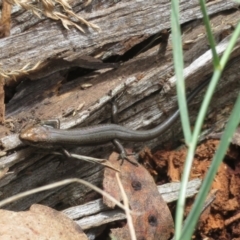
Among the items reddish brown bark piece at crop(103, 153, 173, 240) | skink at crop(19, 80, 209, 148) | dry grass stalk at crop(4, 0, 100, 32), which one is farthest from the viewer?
skink at crop(19, 80, 209, 148)

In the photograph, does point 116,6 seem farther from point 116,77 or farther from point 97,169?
point 97,169

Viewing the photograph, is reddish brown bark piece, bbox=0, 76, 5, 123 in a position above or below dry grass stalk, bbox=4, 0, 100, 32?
below

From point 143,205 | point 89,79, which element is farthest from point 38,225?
point 89,79

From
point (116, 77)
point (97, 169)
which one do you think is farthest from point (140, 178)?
point (116, 77)

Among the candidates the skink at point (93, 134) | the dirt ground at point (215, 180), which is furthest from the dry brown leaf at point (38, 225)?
the dirt ground at point (215, 180)

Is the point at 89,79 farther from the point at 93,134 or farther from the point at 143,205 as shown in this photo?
the point at 143,205

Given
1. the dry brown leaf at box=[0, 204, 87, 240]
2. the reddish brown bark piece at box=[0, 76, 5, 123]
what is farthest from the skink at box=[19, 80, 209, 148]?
the dry brown leaf at box=[0, 204, 87, 240]

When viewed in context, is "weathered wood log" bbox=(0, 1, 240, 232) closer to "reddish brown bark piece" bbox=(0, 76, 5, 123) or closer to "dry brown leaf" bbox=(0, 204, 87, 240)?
"reddish brown bark piece" bbox=(0, 76, 5, 123)
